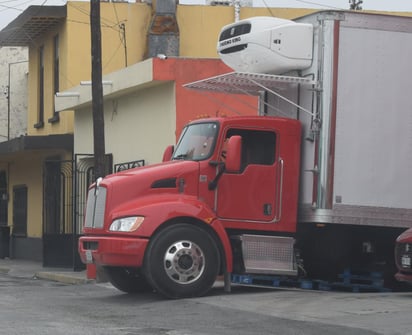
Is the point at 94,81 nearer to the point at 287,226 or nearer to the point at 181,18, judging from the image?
the point at 287,226

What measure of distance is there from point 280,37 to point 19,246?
802 inches

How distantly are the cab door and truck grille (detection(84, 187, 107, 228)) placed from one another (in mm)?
1641

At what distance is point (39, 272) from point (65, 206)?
421cm

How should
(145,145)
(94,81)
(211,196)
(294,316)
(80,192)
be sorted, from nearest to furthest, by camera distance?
1. (294,316)
2. (211,196)
3. (94,81)
4. (145,145)
5. (80,192)

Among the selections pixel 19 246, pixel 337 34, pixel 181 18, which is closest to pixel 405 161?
pixel 337 34

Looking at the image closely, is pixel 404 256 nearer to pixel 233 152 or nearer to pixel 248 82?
pixel 233 152

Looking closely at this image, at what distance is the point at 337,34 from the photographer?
47.6ft

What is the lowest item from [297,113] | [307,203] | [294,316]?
[294,316]

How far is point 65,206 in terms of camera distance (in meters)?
28.3

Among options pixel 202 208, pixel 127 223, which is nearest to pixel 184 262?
pixel 202 208

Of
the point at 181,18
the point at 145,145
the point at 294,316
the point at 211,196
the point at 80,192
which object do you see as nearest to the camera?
the point at 294,316

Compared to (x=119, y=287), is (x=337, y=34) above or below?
above

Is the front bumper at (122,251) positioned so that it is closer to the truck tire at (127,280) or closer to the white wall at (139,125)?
the truck tire at (127,280)

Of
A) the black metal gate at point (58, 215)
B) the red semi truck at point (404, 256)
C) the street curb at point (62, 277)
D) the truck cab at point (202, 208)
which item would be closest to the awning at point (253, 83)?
the truck cab at point (202, 208)
